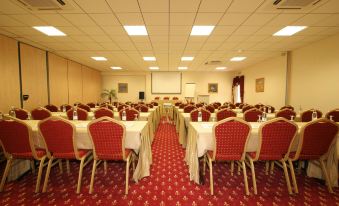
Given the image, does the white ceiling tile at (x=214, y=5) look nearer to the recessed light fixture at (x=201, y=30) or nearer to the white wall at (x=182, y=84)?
the recessed light fixture at (x=201, y=30)

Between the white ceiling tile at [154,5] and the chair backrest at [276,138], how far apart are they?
2.66 meters

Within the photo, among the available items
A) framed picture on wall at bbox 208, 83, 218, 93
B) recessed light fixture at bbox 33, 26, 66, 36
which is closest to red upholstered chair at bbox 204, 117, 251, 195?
recessed light fixture at bbox 33, 26, 66, 36

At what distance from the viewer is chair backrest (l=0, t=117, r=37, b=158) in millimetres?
2314

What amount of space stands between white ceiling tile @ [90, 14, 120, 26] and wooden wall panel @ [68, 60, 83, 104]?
6033 mm

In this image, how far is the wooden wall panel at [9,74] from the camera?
17.6ft

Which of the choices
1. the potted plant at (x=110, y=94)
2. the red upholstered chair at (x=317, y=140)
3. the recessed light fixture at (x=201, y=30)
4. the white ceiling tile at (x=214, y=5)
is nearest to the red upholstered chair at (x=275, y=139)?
the red upholstered chair at (x=317, y=140)

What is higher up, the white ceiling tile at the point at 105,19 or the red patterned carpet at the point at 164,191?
the white ceiling tile at the point at 105,19

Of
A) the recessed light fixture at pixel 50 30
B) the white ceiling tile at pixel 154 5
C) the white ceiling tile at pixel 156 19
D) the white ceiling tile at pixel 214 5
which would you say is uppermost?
the recessed light fixture at pixel 50 30

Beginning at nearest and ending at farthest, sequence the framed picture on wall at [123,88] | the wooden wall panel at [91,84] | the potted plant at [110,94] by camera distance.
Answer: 1. the wooden wall panel at [91,84]
2. the potted plant at [110,94]
3. the framed picture on wall at [123,88]

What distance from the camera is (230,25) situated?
4523 millimetres

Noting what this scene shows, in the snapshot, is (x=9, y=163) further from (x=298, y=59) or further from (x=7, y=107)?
(x=298, y=59)

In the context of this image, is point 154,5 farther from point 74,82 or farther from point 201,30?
point 74,82

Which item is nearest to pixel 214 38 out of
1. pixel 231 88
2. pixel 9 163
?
pixel 9 163

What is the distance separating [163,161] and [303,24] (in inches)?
181
